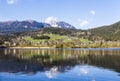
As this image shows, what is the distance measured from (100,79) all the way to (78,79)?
427 cm

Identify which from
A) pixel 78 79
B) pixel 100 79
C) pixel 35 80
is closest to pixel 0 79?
pixel 35 80

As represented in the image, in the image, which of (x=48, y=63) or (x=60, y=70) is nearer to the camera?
(x=60, y=70)

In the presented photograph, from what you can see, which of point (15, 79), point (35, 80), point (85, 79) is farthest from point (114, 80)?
point (15, 79)

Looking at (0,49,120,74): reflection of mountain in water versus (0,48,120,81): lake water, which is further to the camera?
(0,49,120,74): reflection of mountain in water

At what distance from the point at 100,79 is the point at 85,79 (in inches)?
117

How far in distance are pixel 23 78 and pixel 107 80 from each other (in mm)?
16397

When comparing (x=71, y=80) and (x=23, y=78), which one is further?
(x=23, y=78)

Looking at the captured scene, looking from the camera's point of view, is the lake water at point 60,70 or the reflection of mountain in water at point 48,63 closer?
the lake water at point 60,70

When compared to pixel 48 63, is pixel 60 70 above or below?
above

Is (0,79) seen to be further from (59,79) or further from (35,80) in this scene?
(59,79)

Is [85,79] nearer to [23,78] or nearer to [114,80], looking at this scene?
[114,80]

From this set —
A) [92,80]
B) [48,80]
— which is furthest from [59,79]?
[92,80]

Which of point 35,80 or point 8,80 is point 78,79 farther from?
point 8,80

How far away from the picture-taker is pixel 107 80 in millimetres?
54250
